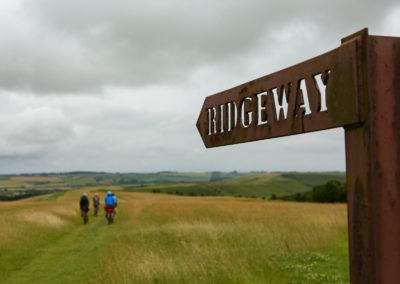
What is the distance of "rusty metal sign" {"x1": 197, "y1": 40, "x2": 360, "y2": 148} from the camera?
169 cm

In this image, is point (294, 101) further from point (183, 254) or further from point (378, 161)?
point (183, 254)

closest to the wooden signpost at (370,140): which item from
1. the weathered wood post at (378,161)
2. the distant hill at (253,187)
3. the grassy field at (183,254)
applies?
the weathered wood post at (378,161)

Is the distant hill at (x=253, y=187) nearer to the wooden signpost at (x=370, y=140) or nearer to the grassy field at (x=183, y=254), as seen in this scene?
the grassy field at (x=183, y=254)

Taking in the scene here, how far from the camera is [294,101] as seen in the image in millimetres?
2008

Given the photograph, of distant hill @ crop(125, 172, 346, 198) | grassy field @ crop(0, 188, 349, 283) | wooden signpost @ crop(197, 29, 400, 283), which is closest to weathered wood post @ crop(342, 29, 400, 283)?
wooden signpost @ crop(197, 29, 400, 283)

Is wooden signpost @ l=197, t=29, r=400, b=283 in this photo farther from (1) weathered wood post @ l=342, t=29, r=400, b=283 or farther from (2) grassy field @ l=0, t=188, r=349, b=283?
(2) grassy field @ l=0, t=188, r=349, b=283

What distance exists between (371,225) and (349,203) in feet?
0.55

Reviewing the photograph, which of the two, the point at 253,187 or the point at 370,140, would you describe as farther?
the point at 253,187

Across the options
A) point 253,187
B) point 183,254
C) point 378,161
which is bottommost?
point 253,187

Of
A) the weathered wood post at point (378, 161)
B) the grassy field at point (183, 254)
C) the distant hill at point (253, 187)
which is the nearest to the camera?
the weathered wood post at point (378, 161)

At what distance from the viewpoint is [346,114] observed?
167cm

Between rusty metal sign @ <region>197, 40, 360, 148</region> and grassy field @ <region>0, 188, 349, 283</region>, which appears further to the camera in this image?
grassy field @ <region>0, 188, 349, 283</region>

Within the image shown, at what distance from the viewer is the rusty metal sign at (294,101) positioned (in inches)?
66.4

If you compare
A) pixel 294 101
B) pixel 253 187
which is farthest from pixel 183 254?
pixel 253 187
